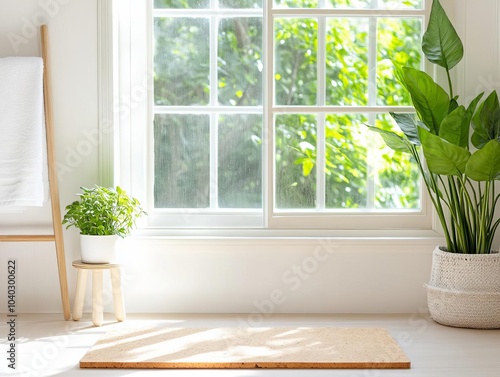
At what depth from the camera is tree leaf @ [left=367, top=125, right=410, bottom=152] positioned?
10.4ft

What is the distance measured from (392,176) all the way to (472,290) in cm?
66

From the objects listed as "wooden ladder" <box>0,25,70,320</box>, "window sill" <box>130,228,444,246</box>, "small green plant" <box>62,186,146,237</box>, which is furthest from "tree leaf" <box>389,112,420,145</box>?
"wooden ladder" <box>0,25,70,320</box>

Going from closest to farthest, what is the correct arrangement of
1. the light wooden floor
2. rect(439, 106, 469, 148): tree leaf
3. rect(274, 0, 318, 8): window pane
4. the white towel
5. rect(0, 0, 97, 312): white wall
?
1. the light wooden floor
2. rect(439, 106, 469, 148): tree leaf
3. the white towel
4. rect(0, 0, 97, 312): white wall
5. rect(274, 0, 318, 8): window pane

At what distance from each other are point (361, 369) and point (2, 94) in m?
1.81

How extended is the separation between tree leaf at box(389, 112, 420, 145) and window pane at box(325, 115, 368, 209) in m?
0.27

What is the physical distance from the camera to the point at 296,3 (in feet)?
11.3

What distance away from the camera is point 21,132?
125 inches

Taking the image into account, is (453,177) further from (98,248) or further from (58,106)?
(58,106)

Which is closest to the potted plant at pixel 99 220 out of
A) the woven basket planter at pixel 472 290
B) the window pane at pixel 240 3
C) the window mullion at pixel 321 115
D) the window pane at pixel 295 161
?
the window pane at pixel 295 161

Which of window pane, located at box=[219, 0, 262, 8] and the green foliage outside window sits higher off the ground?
window pane, located at box=[219, 0, 262, 8]

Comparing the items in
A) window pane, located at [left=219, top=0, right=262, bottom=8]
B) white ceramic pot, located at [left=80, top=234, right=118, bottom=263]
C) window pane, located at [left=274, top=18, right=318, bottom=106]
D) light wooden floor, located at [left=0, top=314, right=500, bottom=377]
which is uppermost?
window pane, located at [left=219, top=0, right=262, bottom=8]

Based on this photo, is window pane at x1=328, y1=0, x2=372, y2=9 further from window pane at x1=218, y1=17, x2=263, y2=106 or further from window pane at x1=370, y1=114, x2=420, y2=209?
window pane at x1=370, y1=114, x2=420, y2=209

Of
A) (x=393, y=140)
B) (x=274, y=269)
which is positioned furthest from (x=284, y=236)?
(x=393, y=140)

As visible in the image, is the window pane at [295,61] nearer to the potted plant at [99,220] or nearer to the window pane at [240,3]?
the window pane at [240,3]
